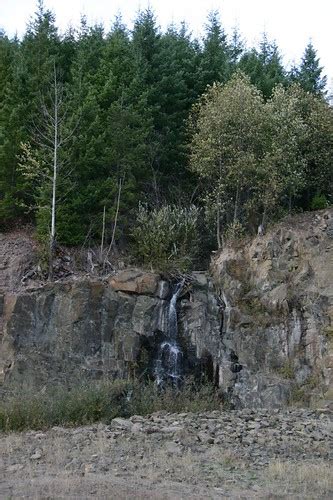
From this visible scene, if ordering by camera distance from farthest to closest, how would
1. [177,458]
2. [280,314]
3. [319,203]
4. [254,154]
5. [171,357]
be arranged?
[319,203] → [254,154] → [171,357] → [280,314] → [177,458]

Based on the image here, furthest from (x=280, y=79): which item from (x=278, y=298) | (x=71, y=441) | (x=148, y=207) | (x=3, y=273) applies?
(x=71, y=441)

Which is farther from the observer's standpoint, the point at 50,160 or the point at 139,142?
the point at 139,142

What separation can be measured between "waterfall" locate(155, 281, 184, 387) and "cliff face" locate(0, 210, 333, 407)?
21 cm

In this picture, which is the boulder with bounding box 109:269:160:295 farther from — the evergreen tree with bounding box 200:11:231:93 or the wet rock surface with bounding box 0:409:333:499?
the evergreen tree with bounding box 200:11:231:93

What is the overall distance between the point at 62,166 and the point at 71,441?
13894 mm

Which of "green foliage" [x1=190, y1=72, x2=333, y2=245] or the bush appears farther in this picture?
the bush

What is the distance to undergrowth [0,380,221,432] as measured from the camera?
46.5 feet

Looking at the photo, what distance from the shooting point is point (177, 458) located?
10.7 m

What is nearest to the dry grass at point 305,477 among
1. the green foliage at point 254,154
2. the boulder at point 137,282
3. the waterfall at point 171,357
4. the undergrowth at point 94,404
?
the undergrowth at point 94,404

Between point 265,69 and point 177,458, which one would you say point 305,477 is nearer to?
point 177,458

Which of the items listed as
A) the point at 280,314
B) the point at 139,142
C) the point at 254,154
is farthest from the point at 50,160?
the point at 280,314

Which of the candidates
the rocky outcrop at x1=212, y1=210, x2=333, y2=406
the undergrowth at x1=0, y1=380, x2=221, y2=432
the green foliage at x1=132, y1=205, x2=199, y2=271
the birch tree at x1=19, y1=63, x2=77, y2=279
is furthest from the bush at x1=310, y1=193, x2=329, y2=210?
the undergrowth at x1=0, y1=380, x2=221, y2=432

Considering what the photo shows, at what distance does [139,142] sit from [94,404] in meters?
12.9

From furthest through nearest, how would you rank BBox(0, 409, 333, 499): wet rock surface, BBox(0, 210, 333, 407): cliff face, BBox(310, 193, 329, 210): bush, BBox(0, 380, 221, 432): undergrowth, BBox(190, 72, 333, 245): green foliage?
BBox(310, 193, 329, 210): bush → BBox(190, 72, 333, 245): green foliage → BBox(0, 210, 333, 407): cliff face → BBox(0, 380, 221, 432): undergrowth → BBox(0, 409, 333, 499): wet rock surface
